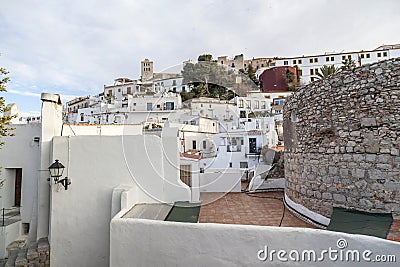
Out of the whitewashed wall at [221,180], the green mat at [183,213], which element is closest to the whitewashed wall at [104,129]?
the whitewashed wall at [221,180]

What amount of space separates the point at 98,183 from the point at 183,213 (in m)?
2.16

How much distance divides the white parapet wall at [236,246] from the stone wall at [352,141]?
1797mm

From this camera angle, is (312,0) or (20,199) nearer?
(312,0)

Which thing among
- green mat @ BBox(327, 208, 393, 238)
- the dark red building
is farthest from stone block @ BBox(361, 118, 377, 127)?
the dark red building

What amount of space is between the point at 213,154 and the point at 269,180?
3.19m

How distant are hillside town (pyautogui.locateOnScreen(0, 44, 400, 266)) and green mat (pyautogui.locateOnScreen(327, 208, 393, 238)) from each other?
0.02m

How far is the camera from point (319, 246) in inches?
→ 107

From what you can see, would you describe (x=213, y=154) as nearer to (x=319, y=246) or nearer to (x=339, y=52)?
(x=319, y=246)

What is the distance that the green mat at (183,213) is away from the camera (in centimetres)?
419

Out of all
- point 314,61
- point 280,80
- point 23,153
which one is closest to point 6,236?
point 23,153

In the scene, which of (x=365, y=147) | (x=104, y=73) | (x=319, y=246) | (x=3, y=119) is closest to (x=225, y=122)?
(x=365, y=147)

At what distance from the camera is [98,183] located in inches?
205

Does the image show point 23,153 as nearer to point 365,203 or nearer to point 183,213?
point 183,213

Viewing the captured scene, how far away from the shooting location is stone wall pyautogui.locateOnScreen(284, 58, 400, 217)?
12.3 ft
